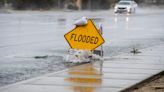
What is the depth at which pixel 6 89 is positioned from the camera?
10.8 metres

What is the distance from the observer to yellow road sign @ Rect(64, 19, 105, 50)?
15.0 meters

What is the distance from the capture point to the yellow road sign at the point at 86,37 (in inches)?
591

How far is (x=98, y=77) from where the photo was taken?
41.3 feet

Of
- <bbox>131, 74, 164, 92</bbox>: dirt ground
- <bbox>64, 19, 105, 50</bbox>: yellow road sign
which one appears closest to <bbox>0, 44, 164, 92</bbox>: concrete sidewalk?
<bbox>131, 74, 164, 92</bbox>: dirt ground

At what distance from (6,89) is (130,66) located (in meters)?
4.69

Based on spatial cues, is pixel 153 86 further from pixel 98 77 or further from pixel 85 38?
pixel 85 38

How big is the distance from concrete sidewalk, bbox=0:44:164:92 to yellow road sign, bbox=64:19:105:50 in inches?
21.2

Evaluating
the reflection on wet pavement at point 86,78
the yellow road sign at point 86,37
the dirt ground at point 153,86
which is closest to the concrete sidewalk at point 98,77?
the reflection on wet pavement at point 86,78

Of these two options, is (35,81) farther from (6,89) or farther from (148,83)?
(148,83)

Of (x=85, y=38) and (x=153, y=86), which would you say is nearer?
(x=153, y=86)

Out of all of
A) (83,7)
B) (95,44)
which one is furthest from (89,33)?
(83,7)

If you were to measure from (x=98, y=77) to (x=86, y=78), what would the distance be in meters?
0.29

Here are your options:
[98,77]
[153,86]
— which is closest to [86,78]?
[98,77]

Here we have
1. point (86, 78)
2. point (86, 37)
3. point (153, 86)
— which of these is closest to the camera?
point (153, 86)
